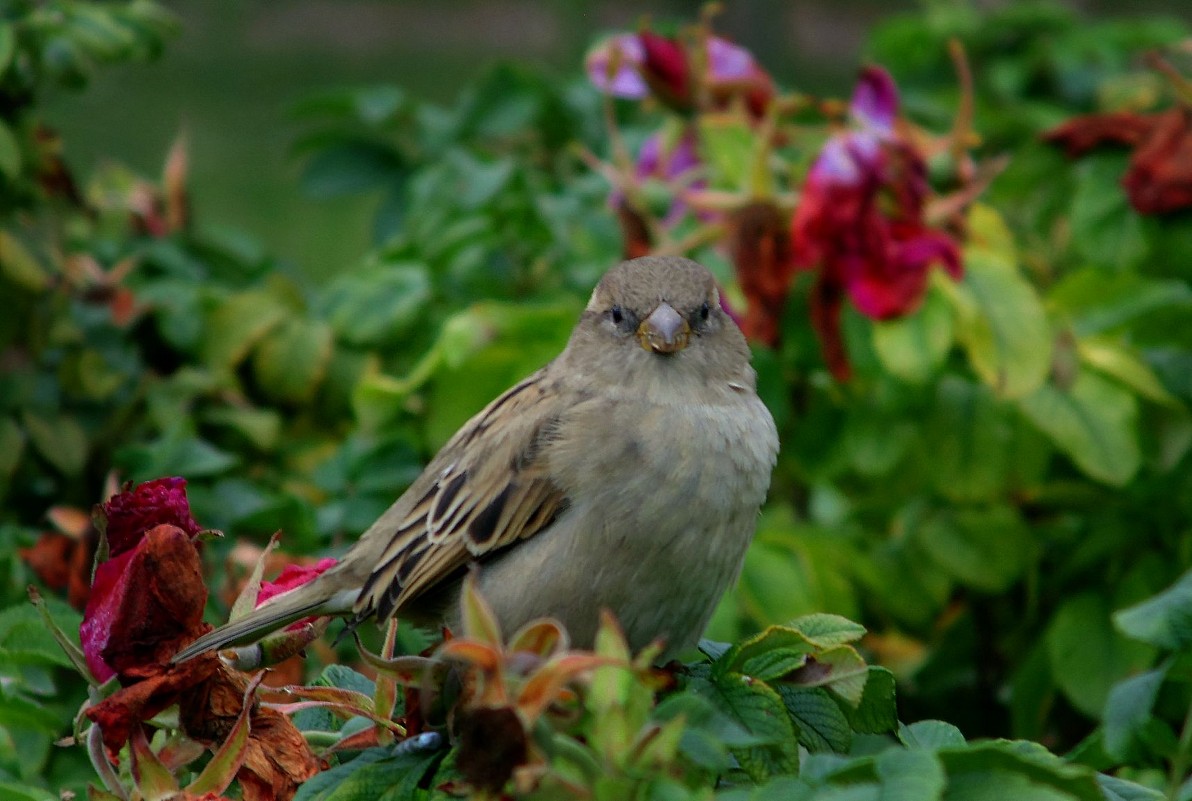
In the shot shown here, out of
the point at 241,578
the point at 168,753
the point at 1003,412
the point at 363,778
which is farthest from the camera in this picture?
the point at 1003,412

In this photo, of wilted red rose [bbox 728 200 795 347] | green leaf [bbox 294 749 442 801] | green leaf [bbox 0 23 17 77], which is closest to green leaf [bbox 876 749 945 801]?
green leaf [bbox 294 749 442 801]

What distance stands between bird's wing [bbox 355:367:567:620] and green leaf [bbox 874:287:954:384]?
0.85m

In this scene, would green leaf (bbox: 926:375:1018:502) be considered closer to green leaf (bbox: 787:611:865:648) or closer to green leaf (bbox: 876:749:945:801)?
green leaf (bbox: 787:611:865:648)

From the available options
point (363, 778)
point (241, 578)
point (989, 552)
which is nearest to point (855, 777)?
point (363, 778)

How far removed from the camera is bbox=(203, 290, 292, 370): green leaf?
3.21m

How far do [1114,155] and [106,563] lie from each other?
2.56 m

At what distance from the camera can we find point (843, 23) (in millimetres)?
13008

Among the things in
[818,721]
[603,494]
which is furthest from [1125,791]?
[603,494]

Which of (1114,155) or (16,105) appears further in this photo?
(1114,155)

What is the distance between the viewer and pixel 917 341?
9.57ft

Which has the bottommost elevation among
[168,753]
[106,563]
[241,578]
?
[241,578]

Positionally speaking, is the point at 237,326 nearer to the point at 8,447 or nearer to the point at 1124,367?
the point at 8,447

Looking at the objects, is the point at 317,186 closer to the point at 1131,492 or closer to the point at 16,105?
the point at 16,105

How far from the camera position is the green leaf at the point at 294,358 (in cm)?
322
